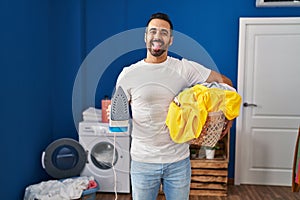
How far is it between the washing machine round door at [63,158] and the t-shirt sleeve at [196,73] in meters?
1.69

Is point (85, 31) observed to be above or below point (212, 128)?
above

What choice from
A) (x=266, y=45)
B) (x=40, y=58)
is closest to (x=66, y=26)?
(x=40, y=58)

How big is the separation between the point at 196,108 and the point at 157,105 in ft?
0.53

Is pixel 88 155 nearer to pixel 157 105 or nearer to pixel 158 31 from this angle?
pixel 157 105

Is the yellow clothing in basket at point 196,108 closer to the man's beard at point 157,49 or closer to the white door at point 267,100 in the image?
the man's beard at point 157,49

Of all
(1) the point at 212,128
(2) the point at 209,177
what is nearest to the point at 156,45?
(1) the point at 212,128

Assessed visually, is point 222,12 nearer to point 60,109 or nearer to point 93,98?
point 60,109

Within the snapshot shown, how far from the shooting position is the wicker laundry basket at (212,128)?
1237 millimetres

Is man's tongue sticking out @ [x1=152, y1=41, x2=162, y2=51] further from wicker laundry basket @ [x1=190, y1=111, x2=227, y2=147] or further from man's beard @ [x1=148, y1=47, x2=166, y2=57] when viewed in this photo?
wicker laundry basket @ [x1=190, y1=111, x2=227, y2=147]

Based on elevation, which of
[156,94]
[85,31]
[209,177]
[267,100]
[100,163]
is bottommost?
[209,177]

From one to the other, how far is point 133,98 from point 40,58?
86.2 inches

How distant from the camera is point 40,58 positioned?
323 cm

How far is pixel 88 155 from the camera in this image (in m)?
3.16

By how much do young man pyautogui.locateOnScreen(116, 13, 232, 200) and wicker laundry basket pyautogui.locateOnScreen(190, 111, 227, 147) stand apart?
68mm
